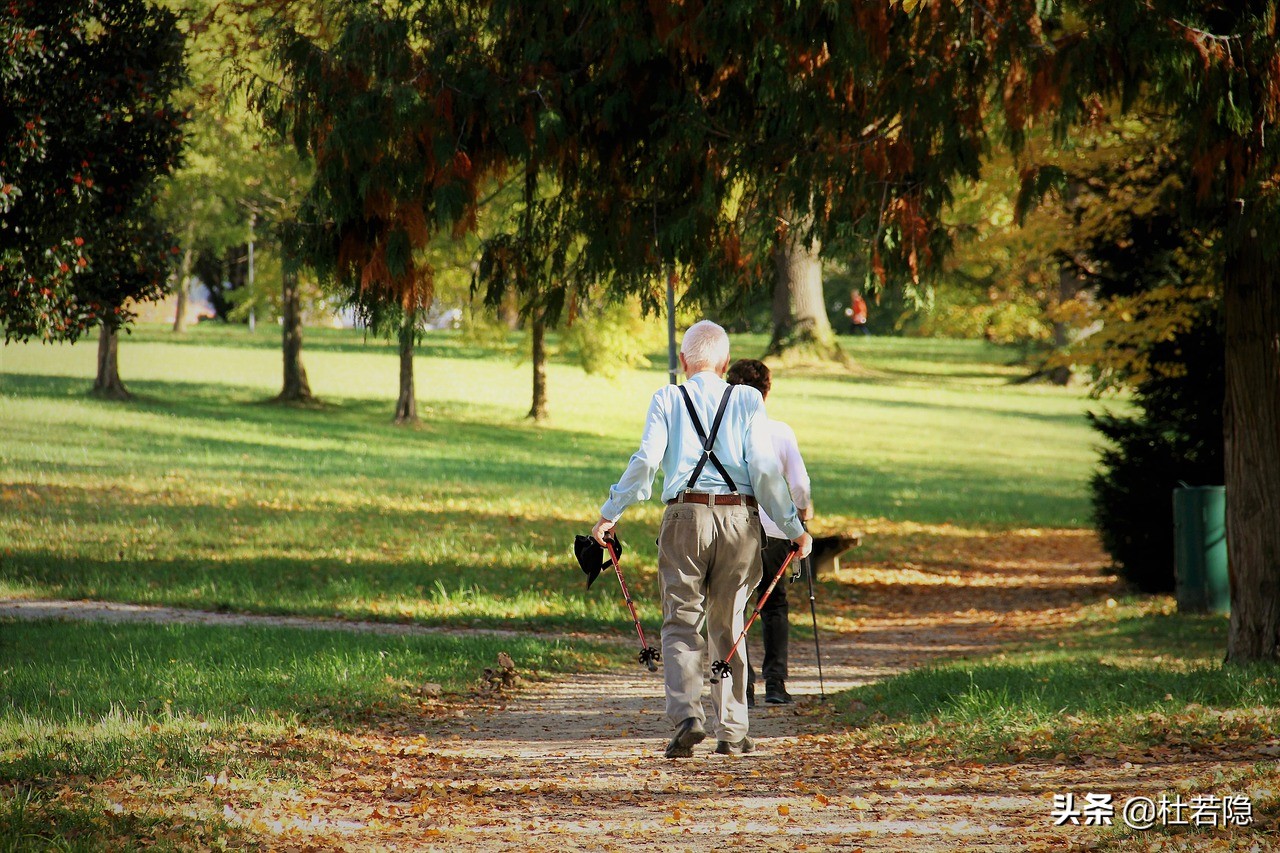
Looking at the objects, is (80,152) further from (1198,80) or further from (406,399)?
(406,399)

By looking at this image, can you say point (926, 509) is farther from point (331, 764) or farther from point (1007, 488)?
point (331, 764)

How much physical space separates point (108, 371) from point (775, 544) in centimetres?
2111

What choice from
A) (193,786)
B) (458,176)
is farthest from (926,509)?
(193,786)

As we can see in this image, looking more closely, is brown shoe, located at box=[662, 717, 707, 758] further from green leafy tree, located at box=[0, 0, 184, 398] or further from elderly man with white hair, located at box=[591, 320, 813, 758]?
green leafy tree, located at box=[0, 0, 184, 398]

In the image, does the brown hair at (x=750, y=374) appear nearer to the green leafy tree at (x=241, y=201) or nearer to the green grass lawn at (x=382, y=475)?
the green grass lawn at (x=382, y=475)

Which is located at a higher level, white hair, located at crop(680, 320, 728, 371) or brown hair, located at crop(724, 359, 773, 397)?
white hair, located at crop(680, 320, 728, 371)

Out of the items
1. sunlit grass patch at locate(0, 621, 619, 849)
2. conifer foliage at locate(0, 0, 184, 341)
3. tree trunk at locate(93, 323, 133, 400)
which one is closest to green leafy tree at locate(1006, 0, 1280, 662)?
sunlit grass patch at locate(0, 621, 619, 849)

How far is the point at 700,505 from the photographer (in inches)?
269

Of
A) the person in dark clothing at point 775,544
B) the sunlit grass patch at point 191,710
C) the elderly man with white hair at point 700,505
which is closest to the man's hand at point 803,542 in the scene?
the elderly man with white hair at point 700,505

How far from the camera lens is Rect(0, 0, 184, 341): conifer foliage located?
37.0 feet

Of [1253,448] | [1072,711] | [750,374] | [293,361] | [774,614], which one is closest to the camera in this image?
[1072,711]

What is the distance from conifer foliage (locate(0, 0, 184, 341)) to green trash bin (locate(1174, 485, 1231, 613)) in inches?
411

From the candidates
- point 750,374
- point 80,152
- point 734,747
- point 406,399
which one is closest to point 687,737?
point 734,747

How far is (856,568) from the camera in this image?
60.9 ft
